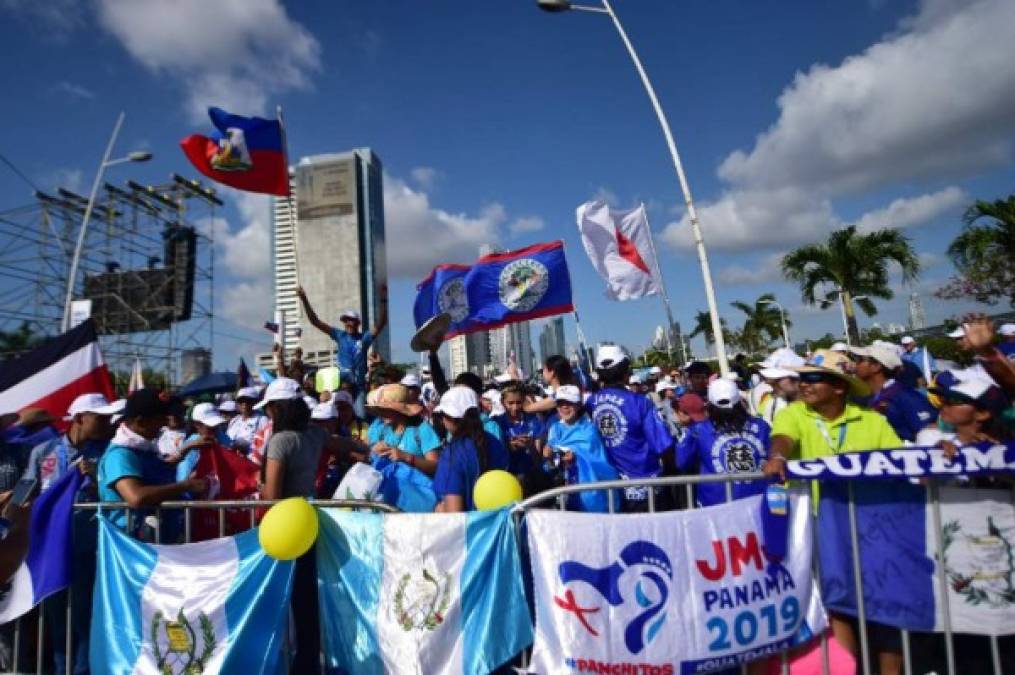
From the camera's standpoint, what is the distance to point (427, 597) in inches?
132

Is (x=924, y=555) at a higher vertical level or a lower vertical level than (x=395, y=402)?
lower

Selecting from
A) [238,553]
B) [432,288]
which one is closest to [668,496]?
[238,553]

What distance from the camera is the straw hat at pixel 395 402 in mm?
4613

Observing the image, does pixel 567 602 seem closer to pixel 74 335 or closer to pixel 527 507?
pixel 527 507

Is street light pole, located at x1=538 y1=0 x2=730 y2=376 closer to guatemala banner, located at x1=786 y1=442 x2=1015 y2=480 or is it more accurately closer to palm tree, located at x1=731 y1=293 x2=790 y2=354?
guatemala banner, located at x1=786 y1=442 x2=1015 y2=480

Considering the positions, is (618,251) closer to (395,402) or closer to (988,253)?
(395,402)

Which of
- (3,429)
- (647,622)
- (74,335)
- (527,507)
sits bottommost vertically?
(647,622)

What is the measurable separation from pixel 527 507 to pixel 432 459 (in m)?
1.27

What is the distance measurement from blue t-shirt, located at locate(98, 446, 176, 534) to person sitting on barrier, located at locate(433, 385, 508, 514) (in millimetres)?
1816

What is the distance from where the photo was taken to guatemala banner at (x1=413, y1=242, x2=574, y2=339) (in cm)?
841

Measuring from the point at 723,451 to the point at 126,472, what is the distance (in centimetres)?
393

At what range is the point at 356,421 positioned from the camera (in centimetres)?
809

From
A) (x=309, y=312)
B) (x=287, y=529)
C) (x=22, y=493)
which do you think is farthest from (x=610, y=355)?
(x=309, y=312)

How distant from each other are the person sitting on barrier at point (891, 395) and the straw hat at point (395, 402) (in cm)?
329
